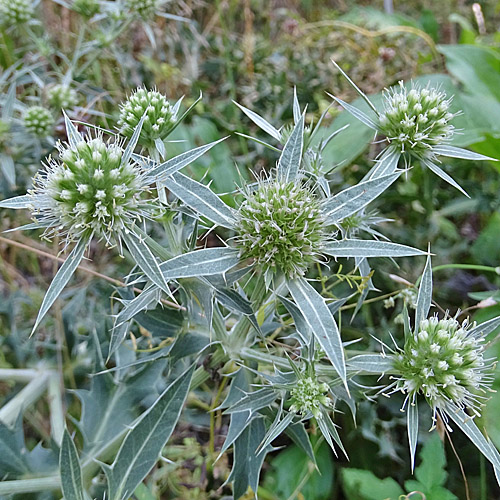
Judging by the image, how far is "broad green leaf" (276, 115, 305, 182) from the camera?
0.79m

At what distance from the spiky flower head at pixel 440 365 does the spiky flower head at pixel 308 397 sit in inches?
5.2

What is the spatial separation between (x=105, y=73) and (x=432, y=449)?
1.84 m

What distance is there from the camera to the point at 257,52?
2.14 meters

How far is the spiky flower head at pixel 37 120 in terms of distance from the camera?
143cm

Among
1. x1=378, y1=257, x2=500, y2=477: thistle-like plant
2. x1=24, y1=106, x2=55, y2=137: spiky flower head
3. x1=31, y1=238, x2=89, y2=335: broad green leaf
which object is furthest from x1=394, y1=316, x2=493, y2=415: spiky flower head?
x1=24, y1=106, x2=55, y2=137: spiky flower head

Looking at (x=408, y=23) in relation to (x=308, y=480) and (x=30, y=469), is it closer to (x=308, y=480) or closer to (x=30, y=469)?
(x=308, y=480)

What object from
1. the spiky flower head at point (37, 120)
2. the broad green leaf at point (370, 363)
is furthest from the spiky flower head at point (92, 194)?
the spiky flower head at point (37, 120)

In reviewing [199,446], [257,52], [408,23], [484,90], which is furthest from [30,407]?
[408,23]

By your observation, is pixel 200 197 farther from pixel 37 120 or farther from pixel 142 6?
pixel 142 6

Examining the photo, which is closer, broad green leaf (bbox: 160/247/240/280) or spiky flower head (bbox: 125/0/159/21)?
broad green leaf (bbox: 160/247/240/280)

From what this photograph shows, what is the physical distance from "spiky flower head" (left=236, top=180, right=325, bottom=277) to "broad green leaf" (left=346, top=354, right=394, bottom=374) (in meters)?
0.20

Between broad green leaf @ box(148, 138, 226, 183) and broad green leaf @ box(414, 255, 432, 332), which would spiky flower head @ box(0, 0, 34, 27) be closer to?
broad green leaf @ box(148, 138, 226, 183)

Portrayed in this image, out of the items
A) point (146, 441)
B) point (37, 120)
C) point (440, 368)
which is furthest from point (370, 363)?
point (37, 120)

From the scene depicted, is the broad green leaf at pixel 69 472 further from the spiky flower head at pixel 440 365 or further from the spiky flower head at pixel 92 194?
the spiky flower head at pixel 440 365
